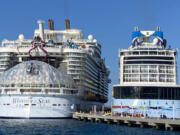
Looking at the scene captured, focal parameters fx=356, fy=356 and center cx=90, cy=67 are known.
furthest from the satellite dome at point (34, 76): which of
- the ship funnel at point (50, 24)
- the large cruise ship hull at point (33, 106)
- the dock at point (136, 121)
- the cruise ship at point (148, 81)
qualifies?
the ship funnel at point (50, 24)

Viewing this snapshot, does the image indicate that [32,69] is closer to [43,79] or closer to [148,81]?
[43,79]

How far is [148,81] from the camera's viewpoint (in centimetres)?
8425

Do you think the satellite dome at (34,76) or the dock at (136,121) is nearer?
the dock at (136,121)

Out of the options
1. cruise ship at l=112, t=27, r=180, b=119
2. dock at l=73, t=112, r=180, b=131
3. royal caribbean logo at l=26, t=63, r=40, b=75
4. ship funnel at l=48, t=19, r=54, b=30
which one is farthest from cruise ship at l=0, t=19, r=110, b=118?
ship funnel at l=48, t=19, r=54, b=30

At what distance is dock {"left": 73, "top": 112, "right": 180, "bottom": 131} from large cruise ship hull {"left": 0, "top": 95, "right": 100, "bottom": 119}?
14.1ft

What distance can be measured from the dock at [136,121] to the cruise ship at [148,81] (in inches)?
175

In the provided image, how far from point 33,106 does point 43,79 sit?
7.11m

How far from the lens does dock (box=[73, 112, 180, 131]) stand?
60.6 metres

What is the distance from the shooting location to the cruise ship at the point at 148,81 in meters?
78.5

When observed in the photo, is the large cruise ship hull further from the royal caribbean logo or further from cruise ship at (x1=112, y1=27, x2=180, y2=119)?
cruise ship at (x1=112, y1=27, x2=180, y2=119)

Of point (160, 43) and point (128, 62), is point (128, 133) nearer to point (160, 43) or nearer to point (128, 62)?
point (128, 62)

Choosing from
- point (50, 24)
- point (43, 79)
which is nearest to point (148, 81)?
point (43, 79)

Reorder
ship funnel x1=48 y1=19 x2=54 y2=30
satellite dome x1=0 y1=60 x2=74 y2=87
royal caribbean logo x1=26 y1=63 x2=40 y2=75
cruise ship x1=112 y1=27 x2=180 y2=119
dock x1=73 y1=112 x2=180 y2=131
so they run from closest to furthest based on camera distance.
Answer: dock x1=73 y1=112 x2=180 y2=131 < cruise ship x1=112 y1=27 x2=180 y2=119 < satellite dome x1=0 y1=60 x2=74 y2=87 < royal caribbean logo x1=26 y1=63 x2=40 y2=75 < ship funnel x1=48 y1=19 x2=54 y2=30

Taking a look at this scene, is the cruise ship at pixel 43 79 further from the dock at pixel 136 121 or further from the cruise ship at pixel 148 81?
the cruise ship at pixel 148 81
